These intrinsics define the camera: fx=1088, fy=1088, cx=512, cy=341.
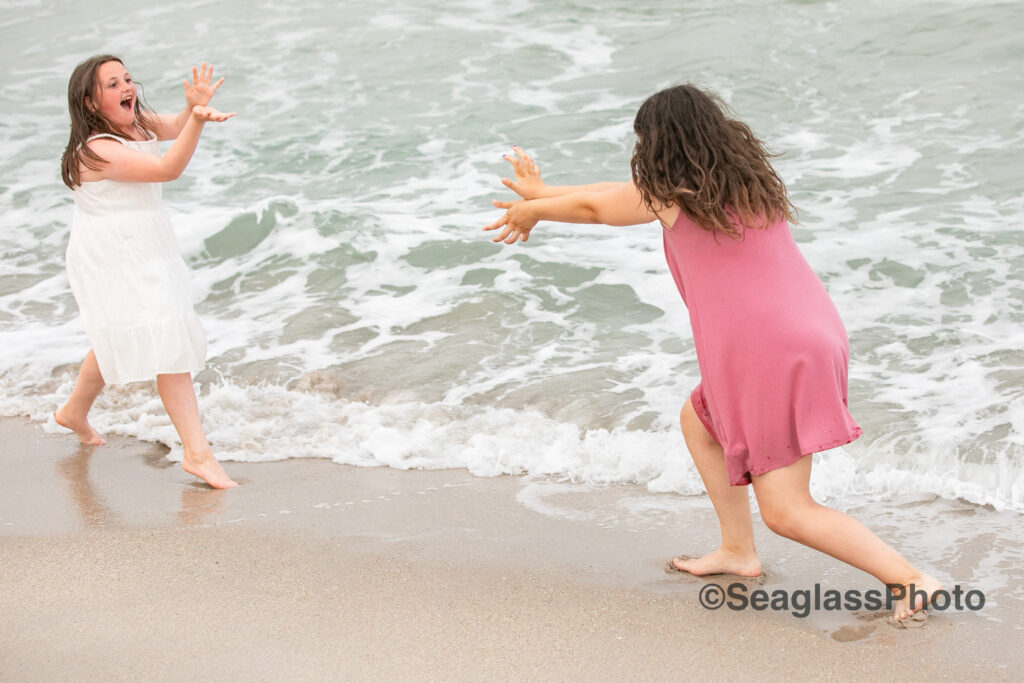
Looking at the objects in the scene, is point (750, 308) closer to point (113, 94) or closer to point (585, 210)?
point (585, 210)

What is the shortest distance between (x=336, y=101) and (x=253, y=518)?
8.57 m

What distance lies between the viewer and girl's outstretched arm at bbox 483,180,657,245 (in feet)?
9.16

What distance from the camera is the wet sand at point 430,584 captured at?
2.74m

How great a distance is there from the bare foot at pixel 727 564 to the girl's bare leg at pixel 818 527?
408 millimetres

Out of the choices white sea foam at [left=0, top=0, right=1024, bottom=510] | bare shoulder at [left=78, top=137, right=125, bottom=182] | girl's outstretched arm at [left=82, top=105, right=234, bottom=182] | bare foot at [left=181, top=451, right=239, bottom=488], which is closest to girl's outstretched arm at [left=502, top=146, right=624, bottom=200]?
girl's outstretched arm at [left=82, top=105, right=234, bottom=182]

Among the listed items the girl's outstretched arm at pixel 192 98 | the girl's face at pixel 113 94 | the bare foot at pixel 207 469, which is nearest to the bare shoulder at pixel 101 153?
the girl's face at pixel 113 94

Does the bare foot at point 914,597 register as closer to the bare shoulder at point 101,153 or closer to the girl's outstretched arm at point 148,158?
the girl's outstretched arm at point 148,158

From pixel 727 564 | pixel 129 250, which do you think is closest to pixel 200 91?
pixel 129 250

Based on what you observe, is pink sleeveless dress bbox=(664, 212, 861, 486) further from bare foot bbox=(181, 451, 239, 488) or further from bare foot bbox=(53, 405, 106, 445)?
bare foot bbox=(53, 405, 106, 445)

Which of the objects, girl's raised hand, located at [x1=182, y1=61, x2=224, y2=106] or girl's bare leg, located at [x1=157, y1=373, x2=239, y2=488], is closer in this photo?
girl's raised hand, located at [x1=182, y1=61, x2=224, y2=106]

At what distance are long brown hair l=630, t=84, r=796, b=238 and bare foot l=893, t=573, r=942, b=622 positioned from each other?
3.40 feet

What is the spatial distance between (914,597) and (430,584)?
1349 millimetres

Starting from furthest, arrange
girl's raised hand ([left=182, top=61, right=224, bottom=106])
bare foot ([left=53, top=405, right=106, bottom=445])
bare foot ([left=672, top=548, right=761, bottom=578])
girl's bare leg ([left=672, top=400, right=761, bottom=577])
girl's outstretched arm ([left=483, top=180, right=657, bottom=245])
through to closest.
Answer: bare foot ([left=53, top=405, right=106, bottom=445]), girl's raised hand ([left=182, top=61, right=224, bottom=106]), bare foot ([left=672, top=548, right=761, bottom=578]), girl's bare leg ([left=672, top=400, right=761, bottom=577]), girl's outstretched arm ([left=483, top=180, right=657, bottom=245])

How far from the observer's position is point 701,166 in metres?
2.69
